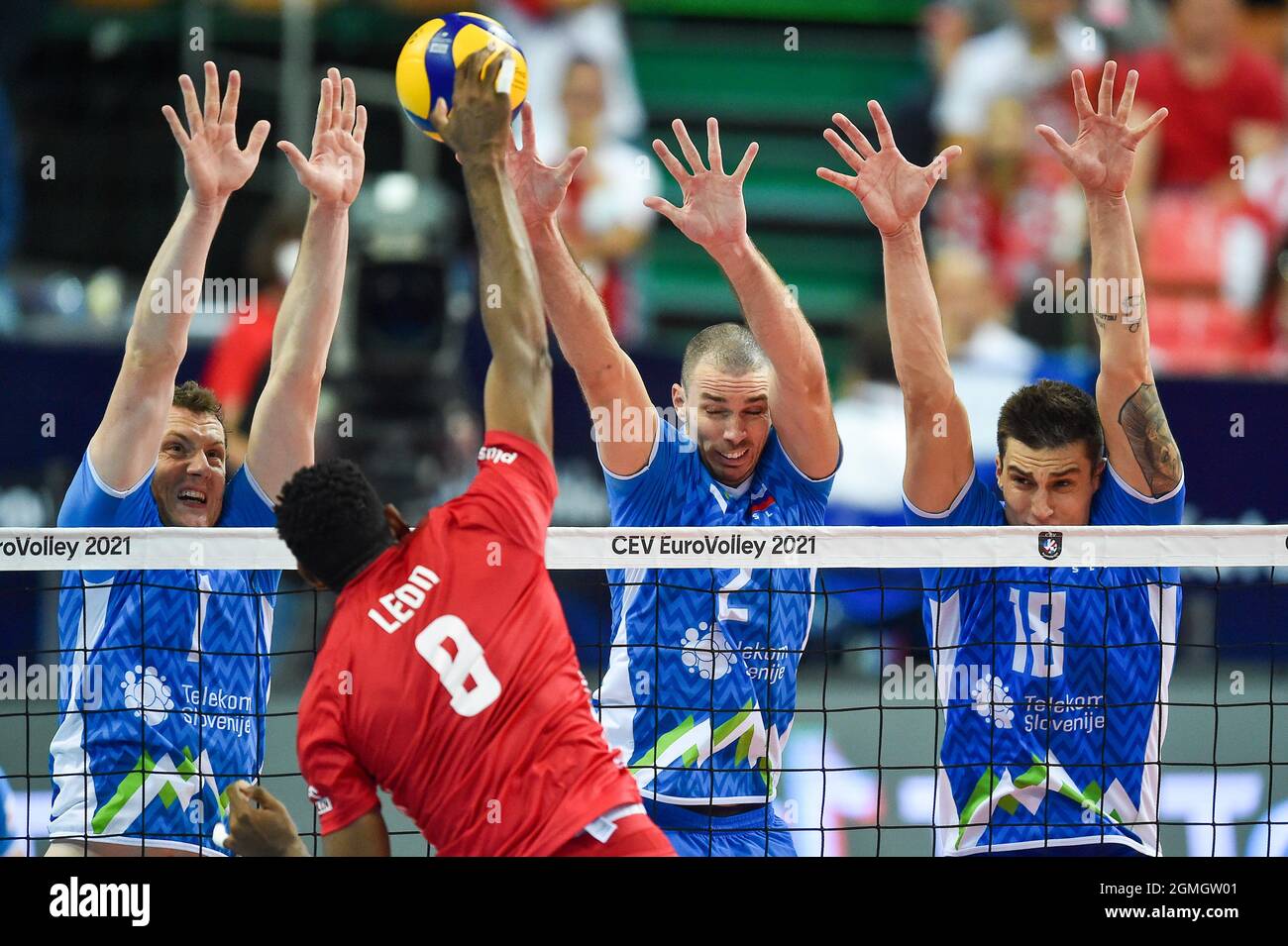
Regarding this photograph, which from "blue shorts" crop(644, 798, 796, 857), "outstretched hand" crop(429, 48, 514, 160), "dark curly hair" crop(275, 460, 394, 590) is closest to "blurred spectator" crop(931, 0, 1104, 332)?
"blue shorts" crop(644, 798, 796, 857)

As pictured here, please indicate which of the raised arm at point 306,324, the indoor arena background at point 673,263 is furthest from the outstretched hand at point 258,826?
the indoor arena background at point 673,263

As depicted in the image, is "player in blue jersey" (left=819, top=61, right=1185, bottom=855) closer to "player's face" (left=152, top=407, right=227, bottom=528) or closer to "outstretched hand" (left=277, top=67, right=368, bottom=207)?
"outstretched hand" (left=277, top=67, right=368, bottom=207)

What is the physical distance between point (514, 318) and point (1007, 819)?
7.40ft

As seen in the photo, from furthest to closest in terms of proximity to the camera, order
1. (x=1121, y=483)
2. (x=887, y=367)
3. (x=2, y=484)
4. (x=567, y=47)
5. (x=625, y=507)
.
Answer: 1. (x=567, y=47)
2. (x=887, y=367)
3. (x=2, y=484)
4. (x=625, y=507)
5. (x=1121, y=483)

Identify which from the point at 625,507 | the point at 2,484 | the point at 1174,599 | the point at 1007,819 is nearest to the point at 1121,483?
the point at 1174,599

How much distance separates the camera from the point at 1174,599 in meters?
5.95

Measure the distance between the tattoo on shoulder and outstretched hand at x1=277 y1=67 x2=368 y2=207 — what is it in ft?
9.07

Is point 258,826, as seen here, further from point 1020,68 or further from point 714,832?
point 1020,68

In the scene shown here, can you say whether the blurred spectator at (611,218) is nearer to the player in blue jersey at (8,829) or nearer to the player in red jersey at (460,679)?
the player in blue jersey at (8,829)

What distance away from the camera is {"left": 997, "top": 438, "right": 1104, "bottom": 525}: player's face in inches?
232

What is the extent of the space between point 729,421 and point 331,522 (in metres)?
1.80

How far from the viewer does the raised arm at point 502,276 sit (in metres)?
5.00

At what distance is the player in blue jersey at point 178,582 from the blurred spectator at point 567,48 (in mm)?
7015
